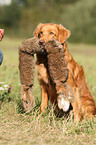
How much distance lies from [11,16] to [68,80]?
45.1m

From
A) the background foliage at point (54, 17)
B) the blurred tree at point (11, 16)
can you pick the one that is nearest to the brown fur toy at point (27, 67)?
the background foliage at point (54, 17)

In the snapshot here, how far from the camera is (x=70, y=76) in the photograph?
12.5 feet

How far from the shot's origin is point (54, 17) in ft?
141

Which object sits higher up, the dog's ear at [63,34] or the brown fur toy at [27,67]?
the dog's ear at [63,34]

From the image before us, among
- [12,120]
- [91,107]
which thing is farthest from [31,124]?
[91,107]

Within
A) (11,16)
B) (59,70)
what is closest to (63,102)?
(59,70)

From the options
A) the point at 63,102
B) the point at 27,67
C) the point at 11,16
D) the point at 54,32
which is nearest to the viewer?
the point at 63,102

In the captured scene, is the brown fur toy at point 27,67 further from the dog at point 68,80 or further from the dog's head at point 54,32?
the dog's head at point 54,32

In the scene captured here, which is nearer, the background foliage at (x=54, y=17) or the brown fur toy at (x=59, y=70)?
the brown fur toy at (x=59, y=70)

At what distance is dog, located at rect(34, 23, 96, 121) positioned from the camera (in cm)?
384

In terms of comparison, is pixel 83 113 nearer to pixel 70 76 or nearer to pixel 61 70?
pixel 70 76

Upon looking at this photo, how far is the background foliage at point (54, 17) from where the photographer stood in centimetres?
3481

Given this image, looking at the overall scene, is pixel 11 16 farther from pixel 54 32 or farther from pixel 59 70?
pixel 59 70

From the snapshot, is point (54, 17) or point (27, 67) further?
point (54, 17)
